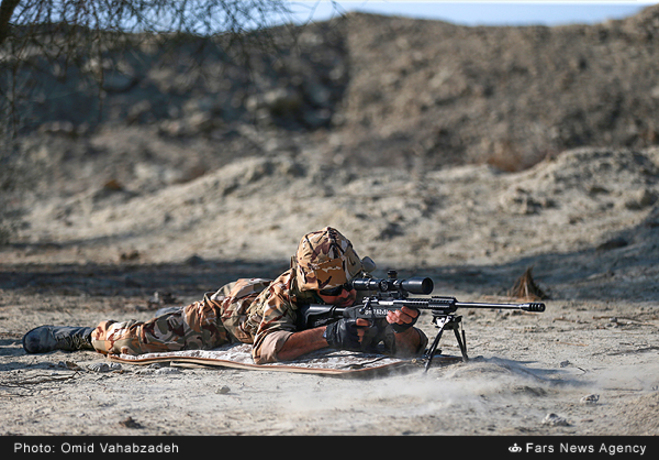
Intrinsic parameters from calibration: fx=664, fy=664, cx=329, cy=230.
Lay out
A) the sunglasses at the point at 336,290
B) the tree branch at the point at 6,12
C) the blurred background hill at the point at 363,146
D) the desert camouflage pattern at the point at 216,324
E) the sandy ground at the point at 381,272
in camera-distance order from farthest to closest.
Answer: the blurred background hill at the point at 363,146 < the tree branch at the point at 6,12 < the desert camouflage pattern at the point at 216,324 < the sunglasses at the point at 336,290 < the sandy ground at the point at 381,272

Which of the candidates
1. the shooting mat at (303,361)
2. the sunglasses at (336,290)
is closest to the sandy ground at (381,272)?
the shooting mat at (303,361)

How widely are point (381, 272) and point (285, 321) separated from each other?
4.75 metres

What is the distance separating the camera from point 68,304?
742cm

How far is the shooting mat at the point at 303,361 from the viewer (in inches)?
157

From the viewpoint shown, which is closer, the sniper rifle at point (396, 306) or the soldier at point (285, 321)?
the sniper rifle at point (396, 306)

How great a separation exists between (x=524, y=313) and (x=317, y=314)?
316 cm

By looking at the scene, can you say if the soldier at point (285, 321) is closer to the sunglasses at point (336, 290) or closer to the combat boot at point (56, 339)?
the sunglasses at point (336, 290)

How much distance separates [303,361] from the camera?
4.21 meters

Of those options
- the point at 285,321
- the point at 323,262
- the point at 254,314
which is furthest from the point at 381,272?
the point at 323,262

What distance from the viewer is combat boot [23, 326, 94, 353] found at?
16.7 feet

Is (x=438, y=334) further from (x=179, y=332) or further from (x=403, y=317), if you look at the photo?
(x=179, y=332)

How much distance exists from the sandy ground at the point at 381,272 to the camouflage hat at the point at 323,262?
58 centimetres
